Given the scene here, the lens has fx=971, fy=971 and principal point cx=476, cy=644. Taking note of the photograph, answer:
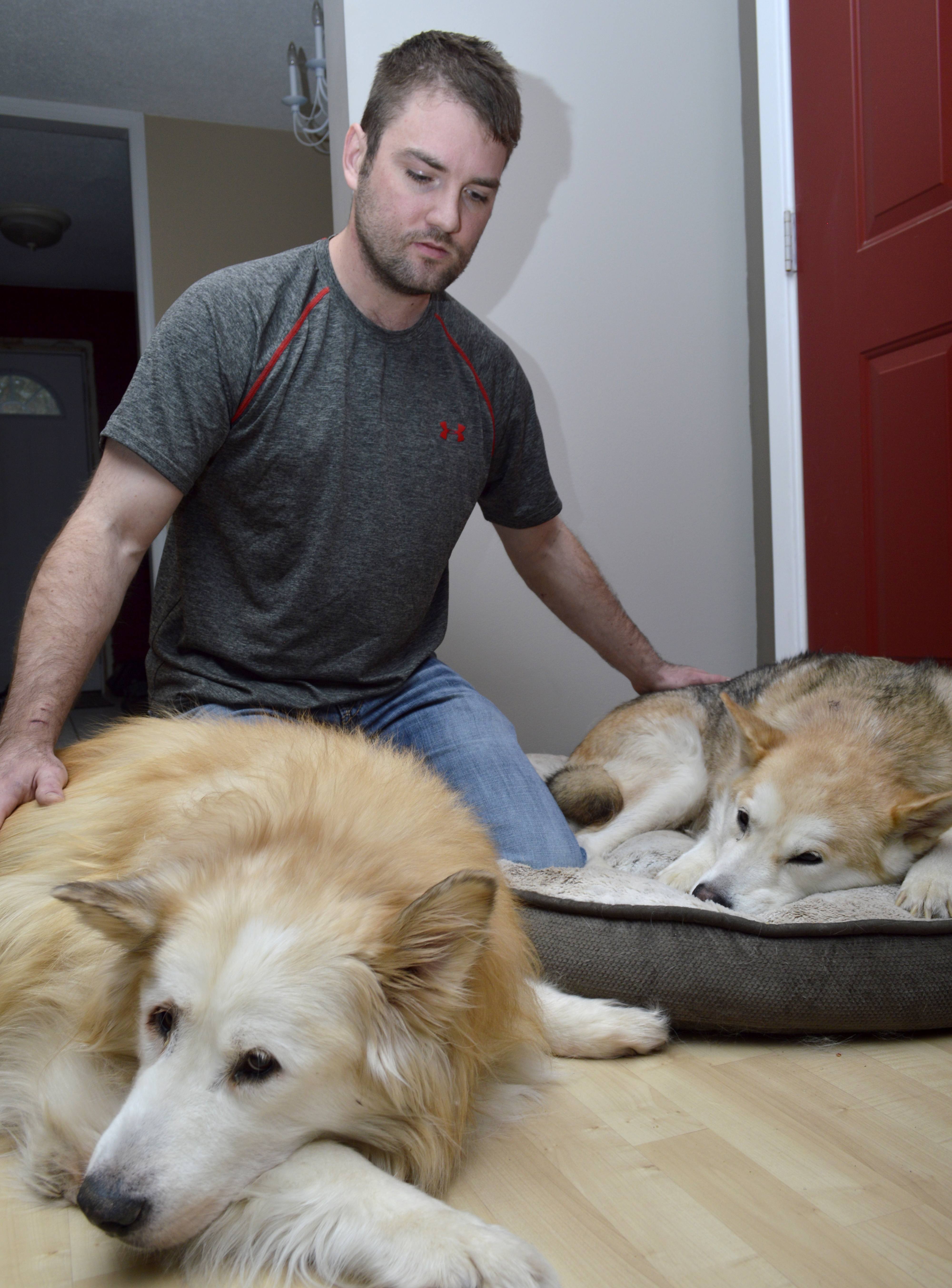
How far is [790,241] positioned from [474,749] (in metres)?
2.30

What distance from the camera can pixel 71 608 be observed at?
5.84 ft

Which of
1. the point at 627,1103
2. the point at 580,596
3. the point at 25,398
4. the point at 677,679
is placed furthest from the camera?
the point at 25,398

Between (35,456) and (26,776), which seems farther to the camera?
(35,456)

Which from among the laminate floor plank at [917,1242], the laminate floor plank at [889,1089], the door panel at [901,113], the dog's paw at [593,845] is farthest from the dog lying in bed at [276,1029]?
the door panel at [901,113]

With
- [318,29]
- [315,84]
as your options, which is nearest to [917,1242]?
[318,29]

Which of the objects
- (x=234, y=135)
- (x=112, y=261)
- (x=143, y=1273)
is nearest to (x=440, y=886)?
(x=143, y=1273)

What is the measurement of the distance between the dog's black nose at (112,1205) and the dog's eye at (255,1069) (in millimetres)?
137

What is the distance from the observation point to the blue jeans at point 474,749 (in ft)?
6.90

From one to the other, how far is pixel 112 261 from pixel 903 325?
7.55 m

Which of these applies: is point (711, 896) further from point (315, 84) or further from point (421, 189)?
point (315, 84)

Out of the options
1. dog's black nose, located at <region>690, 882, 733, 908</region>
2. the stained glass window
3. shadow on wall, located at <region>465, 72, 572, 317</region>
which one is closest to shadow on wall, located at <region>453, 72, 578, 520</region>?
shadow on wall, located at <region>465, 72, 572, 317</region>

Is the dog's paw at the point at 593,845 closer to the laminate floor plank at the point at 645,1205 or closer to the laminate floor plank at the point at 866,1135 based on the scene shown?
the laminate floor plank at the point at 866,1135

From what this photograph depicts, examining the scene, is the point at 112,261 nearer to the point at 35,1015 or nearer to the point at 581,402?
the point at 581,402

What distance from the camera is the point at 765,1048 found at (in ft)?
5.15
